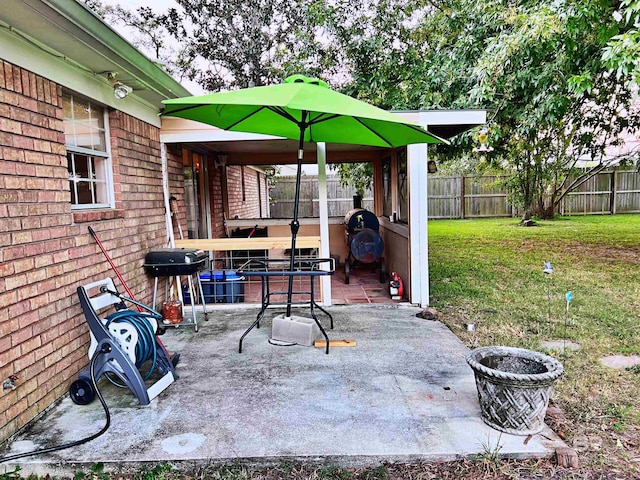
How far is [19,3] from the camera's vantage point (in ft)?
7.50

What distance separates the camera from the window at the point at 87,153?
136 inches

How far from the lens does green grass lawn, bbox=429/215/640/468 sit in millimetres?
2752

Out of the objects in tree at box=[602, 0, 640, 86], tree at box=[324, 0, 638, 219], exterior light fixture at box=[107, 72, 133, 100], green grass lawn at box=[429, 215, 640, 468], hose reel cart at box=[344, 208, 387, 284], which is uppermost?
tree at box=[324, 0, 638, 219]

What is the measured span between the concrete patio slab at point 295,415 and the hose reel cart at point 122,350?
94mm

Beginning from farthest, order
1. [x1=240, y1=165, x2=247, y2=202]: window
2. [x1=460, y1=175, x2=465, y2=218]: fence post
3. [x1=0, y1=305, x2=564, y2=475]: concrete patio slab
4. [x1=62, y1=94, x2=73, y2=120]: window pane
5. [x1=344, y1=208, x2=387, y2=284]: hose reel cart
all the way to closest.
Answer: [x1=460, y1=175, x2=465, y2=218]: fence post
[x1=240, y1=165, x2=247, y2=202]: window
[x1=344, y1=208, x2=387, y2=284]: hose reel cart
[x1=62, y1=94, x2=73, y2=120]: window pane
[x1=0, y1=305, x2=564, y2=475]: concrete patio slab

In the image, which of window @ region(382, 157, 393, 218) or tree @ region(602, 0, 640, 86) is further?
window @ region(382, 157, 393, 218)

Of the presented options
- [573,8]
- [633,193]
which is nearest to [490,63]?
[573,8]

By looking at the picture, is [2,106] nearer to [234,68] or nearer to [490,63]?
[490,63]

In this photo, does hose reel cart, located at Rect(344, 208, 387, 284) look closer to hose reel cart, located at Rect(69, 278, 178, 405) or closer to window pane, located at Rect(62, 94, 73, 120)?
hose reel cart, located at Rect(69, 278, 178, 405)

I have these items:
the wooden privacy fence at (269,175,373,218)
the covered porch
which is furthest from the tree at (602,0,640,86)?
the wooden privacy fence at (269,175,373,218)

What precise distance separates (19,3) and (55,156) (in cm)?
105

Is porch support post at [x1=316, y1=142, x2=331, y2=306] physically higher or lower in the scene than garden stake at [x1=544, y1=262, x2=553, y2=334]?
higher

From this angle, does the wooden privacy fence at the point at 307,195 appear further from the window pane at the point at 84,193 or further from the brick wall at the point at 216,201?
the window pane at the point at 84,193

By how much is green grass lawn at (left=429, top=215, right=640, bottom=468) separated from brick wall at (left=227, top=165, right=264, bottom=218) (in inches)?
168
